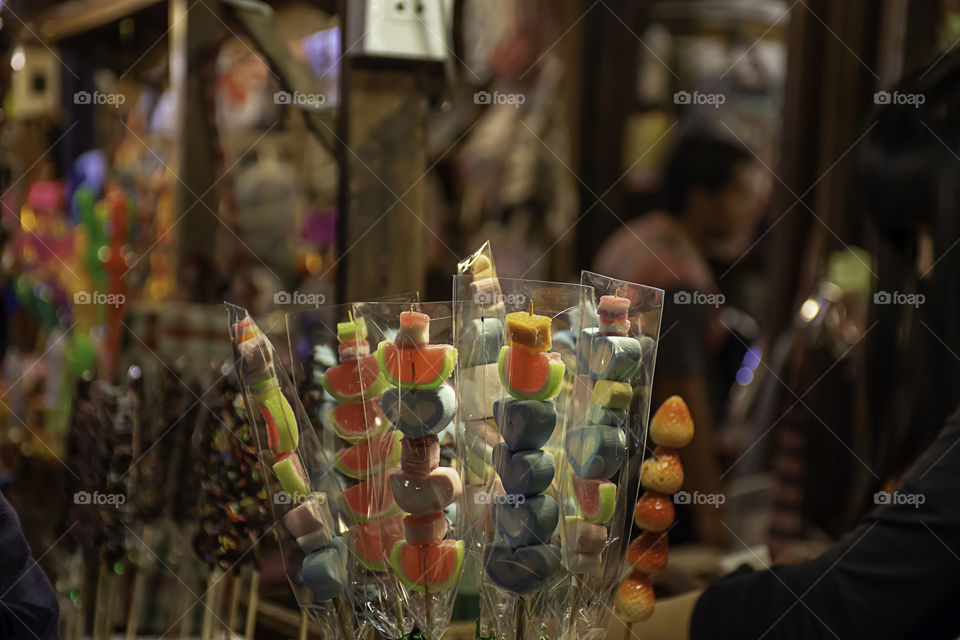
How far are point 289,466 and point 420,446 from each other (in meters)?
0.14

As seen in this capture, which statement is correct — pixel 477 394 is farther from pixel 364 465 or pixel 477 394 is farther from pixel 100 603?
pixel 100 603

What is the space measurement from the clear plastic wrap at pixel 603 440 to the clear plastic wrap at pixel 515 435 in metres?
0.02

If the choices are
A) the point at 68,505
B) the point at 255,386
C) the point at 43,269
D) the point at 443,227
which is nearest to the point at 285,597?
the point at 68,505

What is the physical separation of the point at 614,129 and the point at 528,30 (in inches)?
27.3

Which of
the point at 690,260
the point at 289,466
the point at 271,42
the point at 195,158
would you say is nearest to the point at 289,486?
the point at 289,466

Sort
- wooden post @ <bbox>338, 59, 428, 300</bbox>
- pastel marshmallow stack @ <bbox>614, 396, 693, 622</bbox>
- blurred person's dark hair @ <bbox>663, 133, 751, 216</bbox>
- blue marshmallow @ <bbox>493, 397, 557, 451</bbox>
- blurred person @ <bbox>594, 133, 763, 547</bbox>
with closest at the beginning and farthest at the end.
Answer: blue marshmallow @ <bbox>493, 397, 557, 451</bbox> < pastel marshmallow stack @ <bbox>614, 396, 693, 622</bbox> < wooden post @ <bbox>338, 59, 428, 300</bbox> < blurred person @ <bbox>594, 133, 763, 547</bbox> < blurred person's dark hair @ <bbox>663, 133, 751, 216</bbox>

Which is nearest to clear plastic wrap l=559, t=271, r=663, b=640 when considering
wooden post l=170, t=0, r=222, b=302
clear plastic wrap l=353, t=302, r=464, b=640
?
clear plastic wrap l=353, t=302, r=464, b=640

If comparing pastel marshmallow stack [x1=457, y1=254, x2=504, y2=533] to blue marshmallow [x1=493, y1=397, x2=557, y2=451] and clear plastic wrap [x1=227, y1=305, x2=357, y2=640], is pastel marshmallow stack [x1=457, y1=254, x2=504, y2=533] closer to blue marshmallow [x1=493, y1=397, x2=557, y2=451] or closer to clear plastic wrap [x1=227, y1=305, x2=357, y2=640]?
blue marshmallow [x1=493, y1=397, x2=557, y2=451]

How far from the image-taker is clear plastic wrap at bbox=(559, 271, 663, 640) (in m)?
0.97

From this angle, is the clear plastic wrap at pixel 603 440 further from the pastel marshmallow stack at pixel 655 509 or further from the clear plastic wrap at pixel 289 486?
the clear plastic wrap at pixel 289 486

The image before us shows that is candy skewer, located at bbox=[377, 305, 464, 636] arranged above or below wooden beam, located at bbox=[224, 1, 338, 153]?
below

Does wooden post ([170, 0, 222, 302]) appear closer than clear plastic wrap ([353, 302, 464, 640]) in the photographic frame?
No

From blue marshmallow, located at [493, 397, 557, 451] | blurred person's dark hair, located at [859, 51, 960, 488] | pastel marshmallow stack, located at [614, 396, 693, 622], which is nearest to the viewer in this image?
blue marshmallow, located at [493, 397, 557, 451]

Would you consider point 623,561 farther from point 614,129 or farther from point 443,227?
point 614,129
